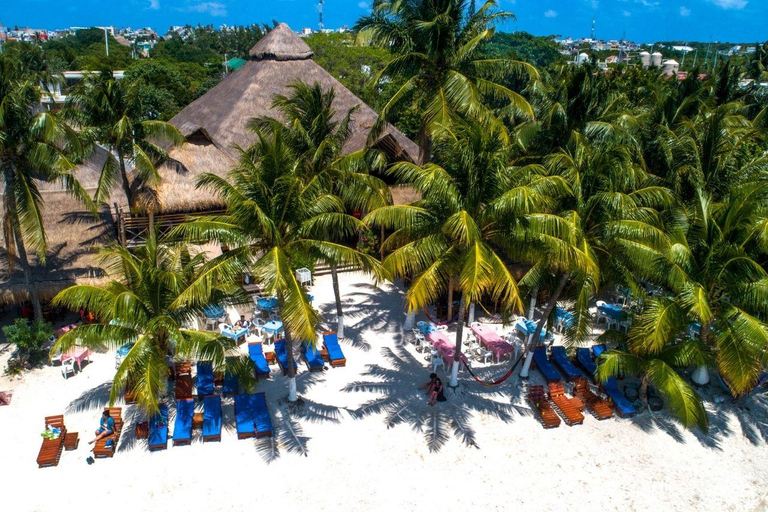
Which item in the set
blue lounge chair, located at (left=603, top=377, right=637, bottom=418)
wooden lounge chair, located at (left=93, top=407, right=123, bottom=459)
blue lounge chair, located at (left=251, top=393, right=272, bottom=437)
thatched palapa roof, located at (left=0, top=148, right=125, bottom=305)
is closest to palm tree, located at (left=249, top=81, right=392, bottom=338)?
blue lounge chair, located at (left=251, top=393, right=272, bottom=437)

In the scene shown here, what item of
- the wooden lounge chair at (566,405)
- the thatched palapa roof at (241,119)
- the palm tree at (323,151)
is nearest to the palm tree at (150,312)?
the palm tree at (323,151)

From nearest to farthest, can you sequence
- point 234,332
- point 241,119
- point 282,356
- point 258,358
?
1. point 258,358
2. point 282,356
3. point 234,332
4. point 241,119

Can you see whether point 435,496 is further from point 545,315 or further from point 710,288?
point 710,288

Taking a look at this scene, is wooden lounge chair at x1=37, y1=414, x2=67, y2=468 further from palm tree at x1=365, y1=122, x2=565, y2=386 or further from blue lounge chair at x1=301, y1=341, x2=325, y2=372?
palm tree at x1=365, y1=122, x2=565, y2=386

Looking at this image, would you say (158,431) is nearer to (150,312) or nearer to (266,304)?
(150,312)

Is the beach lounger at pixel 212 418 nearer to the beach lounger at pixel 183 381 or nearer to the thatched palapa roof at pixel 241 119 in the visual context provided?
the beach lounger at pixel 183 381

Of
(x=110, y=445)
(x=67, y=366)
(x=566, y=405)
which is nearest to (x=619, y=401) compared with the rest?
(x=566, y=405)
